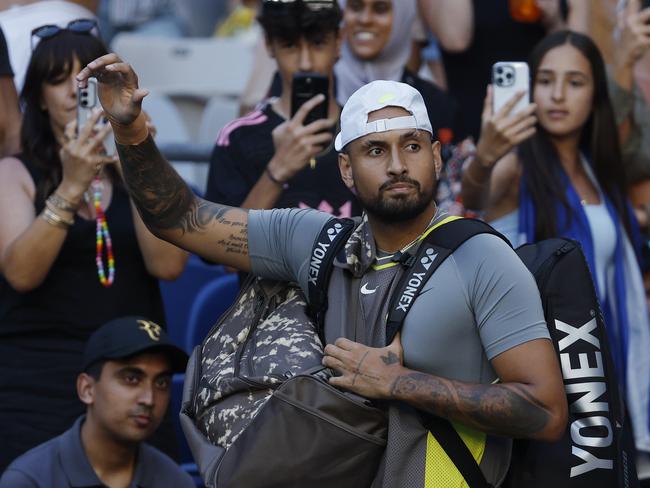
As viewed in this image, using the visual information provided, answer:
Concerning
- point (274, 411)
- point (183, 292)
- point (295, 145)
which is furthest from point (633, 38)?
point (274, 411)

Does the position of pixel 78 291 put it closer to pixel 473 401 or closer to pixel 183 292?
pixel 183 292

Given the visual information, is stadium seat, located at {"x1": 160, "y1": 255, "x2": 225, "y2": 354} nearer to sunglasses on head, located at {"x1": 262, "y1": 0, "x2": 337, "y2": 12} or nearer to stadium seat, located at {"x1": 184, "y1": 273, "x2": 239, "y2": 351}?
stadium seat, located at {"x1": 184, "y1": 273, "x2": 239, "y2": 351}

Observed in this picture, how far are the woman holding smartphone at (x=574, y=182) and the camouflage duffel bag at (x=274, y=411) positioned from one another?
1659mm

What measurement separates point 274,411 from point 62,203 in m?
1.77

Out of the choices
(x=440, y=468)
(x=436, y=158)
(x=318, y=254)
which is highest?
(x=436, y=158)

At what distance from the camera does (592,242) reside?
5.49 meters

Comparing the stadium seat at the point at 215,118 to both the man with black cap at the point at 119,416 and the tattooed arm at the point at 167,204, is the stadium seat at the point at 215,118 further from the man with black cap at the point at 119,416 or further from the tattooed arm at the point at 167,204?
the tattooed arm at the point at 167,204

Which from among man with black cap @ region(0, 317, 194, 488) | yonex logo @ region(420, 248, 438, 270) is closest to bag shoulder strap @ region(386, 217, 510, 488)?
yonex logo @ region(420, 248, 438, 270)

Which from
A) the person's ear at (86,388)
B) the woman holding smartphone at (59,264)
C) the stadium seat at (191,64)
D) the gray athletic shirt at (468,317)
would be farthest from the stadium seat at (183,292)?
the gray athletic shirt at (468,317)

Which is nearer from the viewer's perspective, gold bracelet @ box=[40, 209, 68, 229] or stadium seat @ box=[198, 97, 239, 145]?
gold bracelet @ box=[40, 209, 68, 229]

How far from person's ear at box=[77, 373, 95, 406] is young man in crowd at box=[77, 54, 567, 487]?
120cm

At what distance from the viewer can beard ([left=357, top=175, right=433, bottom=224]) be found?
3.79 m

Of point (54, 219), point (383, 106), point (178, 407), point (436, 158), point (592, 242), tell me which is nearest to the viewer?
point (383, 106)

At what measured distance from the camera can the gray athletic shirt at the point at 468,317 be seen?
11.7 ft
